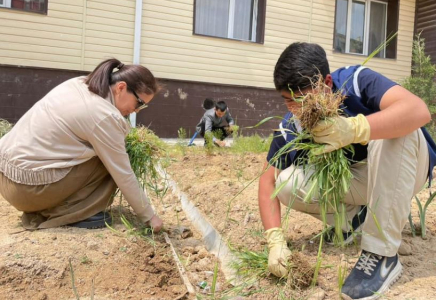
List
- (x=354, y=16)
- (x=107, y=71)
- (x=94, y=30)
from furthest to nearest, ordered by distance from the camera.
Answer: (x=354, y=16)
(x=94, y=30)
(x=107, y=71)

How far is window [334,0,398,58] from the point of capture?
1045 centimetres

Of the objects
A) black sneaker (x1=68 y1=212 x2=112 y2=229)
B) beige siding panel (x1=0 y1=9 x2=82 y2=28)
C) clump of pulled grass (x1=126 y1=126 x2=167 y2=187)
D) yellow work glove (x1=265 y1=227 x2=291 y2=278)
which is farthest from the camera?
beige siding panel (x1=0 y1=9 x2=82 y2=28)

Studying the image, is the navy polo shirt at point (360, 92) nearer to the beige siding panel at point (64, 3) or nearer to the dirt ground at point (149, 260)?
the dirt ground at point (149, 260)

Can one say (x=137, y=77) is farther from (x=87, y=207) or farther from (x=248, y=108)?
(x=248, y=108)

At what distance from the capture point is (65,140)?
254cm

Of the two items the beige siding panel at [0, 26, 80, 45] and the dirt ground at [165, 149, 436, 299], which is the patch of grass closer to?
the dirt ground at [165, 149, 436, 299]

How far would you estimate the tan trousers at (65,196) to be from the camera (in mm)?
2582

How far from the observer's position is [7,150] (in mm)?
2539

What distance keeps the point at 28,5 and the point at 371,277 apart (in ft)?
23.3

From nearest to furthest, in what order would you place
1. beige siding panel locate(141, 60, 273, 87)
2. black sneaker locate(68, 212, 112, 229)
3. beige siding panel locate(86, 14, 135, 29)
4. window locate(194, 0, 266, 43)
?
black sneaker locate(68, 212, 112, 229), beige siding panel locate(86, 14, 135, 29), beige siding panel locate(141, 60, 273, 87), window locate(194, 0, 266, 43)

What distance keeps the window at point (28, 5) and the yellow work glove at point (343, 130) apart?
6.67m

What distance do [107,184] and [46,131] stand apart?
0.53m

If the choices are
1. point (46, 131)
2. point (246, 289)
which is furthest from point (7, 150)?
point (246, 289)

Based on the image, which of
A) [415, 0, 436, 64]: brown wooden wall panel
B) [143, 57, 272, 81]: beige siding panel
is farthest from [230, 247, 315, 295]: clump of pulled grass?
[415, 0, 436, 64]: brown wooden wall panel
